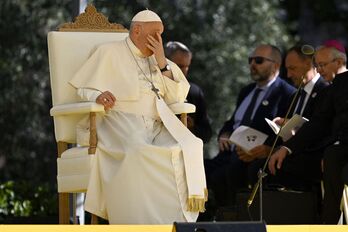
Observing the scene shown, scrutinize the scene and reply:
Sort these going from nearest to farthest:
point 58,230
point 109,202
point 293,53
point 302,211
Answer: point 58,230 → point 109,202 → point 302,211 → point 293,53

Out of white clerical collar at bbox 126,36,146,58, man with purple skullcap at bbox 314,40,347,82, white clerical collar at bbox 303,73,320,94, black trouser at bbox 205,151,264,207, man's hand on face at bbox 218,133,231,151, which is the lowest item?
black trouser at bbox 205,151,264,207

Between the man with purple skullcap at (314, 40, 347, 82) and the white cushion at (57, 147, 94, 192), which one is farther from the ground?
the man with purple skullcap at (314, 40, 347, 82)

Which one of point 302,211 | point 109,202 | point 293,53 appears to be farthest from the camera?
point 293,53

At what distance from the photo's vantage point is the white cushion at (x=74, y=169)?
9531mm

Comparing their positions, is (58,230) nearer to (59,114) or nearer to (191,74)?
(59,114)

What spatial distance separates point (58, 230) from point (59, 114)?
2272 mm

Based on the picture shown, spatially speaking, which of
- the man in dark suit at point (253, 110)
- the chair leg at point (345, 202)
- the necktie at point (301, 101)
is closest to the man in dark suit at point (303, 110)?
the necktie at point (301, 101)

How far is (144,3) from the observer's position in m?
18.4

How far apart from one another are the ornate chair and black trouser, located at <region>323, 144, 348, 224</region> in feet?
3.75

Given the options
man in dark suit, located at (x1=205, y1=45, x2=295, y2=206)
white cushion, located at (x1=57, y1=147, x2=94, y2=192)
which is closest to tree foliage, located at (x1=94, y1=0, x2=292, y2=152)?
man in dark suit, located at (x1=205, y1=45, x2=295, y2=206)

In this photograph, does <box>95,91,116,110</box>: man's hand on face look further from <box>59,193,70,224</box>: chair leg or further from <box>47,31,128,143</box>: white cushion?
<box>59,193,70,224</box>: chair leg

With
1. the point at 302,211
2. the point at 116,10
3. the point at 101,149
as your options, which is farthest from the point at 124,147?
the point at 116,10

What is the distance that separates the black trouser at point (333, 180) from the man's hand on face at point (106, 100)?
5.77ft

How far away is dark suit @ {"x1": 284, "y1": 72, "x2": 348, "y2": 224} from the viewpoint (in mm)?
10305
